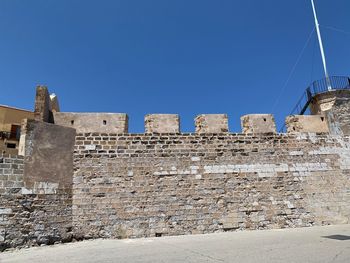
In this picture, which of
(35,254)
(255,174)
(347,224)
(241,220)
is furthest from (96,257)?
(347,224)

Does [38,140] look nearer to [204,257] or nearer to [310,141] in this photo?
[204,257]

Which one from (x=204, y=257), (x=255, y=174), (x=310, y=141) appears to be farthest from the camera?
(x=310, y=141)

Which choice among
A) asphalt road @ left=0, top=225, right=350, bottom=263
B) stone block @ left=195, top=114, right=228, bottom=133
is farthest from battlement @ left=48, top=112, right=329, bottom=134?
asphalt road @ left=0, top=225, right=350, bottom=263

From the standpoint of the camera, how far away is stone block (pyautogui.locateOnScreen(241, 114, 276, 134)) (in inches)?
368

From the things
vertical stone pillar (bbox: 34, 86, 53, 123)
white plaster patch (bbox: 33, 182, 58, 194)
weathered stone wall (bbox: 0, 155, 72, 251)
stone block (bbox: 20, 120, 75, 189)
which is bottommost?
weathered stone wall (bbox: 0, 155, 72, 251)

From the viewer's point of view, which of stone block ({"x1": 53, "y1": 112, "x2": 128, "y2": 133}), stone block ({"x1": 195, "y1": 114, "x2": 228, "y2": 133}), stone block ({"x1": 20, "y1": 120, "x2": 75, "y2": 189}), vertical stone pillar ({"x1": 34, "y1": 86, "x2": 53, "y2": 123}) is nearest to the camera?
stone block ({"x1": 20, "y1": 120, "x2": 75, "y2": 189})

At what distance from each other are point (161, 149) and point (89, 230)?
3.04 m

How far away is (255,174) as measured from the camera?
8.64 m

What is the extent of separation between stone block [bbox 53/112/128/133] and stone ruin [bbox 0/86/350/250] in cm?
3

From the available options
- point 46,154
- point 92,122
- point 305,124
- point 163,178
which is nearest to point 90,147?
point 92,122

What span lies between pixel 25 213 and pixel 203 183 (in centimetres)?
482

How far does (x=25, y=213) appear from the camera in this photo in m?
6.94

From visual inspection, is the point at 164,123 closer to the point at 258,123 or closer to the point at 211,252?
the point at 258,123

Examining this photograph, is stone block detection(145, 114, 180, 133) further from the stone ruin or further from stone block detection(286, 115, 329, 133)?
stone block detection(286, 115, 329, 133)
